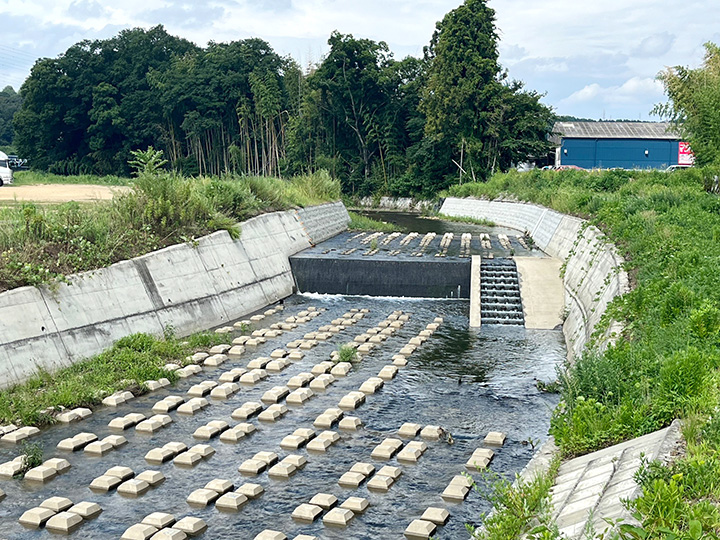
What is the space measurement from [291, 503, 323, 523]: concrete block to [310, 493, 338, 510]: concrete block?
8 cm

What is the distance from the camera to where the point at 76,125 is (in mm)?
63344

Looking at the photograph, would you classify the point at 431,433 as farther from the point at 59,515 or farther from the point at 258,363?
the point at 59,515

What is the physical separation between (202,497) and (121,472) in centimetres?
115

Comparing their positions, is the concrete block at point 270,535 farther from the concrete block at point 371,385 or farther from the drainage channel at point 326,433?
the concrete block at point 371,385

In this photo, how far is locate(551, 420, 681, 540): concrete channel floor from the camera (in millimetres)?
4926

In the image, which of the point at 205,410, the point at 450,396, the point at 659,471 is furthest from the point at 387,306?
the point at 659,471

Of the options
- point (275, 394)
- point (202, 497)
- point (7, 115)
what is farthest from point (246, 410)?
point (7, 115)

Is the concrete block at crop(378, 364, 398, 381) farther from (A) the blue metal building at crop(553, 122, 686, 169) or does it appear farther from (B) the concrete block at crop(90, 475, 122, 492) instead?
(A) the blue metal building at crop(553, 122, 686, 169)

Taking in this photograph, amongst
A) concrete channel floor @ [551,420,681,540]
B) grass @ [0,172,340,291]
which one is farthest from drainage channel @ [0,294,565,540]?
grass @ [0,172,340,291]

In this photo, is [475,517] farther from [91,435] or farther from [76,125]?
[76,125]

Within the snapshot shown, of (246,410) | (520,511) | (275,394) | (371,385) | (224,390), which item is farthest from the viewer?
(371,385)

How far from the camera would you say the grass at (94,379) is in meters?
9.37

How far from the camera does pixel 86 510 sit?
22.4 ft

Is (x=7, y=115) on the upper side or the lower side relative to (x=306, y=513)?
upper
